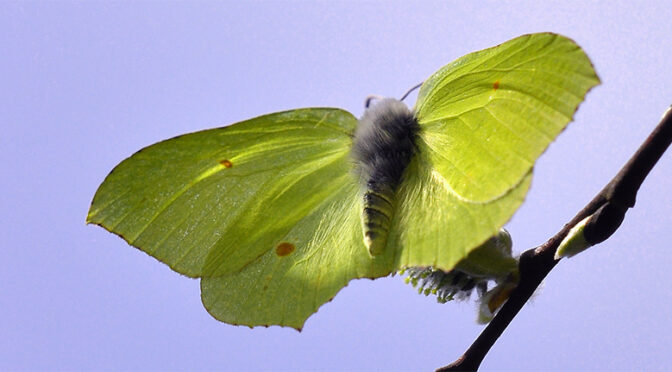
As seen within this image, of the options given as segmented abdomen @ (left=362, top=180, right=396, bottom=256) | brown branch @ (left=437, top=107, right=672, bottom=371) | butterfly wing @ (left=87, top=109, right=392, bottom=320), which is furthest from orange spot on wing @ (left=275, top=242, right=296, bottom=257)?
brown branch @ (left=437, top=107, right=672, bottom=371)

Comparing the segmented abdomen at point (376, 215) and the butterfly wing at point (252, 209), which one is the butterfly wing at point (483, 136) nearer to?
the segmented abdomen at point (376, 215)

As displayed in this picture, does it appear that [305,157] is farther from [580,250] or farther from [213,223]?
[580,250]

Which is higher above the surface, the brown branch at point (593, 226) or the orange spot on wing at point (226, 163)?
the orange spot on wing at point (226, 163)

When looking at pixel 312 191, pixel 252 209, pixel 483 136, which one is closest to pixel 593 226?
pixel 483 136

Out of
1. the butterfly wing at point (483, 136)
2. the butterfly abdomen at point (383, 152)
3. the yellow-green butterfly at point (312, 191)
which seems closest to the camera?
the butterfly wing at point (483, 136)

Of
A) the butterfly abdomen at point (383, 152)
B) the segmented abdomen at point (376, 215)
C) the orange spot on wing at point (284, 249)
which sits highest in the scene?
the butterfly abdomen at point (383, 152)

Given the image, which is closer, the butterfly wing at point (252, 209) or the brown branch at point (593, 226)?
the brown branch at point (593, 226)

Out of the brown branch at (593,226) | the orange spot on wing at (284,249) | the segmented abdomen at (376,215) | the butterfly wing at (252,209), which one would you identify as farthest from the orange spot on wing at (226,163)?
the brown branch at (593,226)

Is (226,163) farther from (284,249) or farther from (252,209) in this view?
(284,249)

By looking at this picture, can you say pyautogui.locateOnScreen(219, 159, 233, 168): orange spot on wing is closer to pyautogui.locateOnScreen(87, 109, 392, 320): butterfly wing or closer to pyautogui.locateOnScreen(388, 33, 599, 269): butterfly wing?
pyautogui.locateOnScreen(87, 109, 392, 320): butterfly wing
